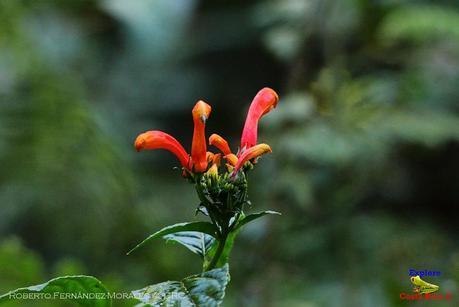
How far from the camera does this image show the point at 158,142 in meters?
0.77

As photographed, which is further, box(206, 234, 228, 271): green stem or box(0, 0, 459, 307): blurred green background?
box(0, 0, 459, 307): blurred green background

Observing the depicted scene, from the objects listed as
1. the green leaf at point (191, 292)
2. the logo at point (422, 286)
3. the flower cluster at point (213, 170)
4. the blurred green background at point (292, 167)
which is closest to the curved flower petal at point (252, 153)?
the flower cluster at point (213, 170)

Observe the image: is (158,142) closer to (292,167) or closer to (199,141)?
(199,141)

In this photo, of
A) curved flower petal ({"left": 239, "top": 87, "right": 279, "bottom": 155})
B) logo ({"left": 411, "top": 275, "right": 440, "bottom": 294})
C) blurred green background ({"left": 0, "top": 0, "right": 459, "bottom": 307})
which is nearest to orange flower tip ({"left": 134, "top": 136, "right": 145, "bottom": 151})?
curved flower petal ({"left": 239, "top": 87, "right": 279, "bottom": 155})

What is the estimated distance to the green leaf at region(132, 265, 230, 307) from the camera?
655mm

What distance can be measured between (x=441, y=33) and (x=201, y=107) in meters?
1.45

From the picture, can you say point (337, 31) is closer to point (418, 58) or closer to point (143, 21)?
point (418, 58)

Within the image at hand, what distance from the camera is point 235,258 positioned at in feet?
7.17

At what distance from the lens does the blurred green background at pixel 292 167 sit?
72.7 inches

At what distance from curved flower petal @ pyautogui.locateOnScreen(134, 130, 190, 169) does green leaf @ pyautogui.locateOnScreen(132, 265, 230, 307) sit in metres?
0.13

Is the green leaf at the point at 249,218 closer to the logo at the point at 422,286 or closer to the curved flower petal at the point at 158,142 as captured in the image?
the curved flower petal at the point at 158,142

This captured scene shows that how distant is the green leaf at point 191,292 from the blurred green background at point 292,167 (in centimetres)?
65

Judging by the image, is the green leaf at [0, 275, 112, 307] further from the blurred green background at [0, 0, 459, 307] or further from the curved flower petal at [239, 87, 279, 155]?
the blurred green background at [0, 0, 459, 307]

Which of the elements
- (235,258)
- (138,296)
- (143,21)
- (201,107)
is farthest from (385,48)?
(138,296)
